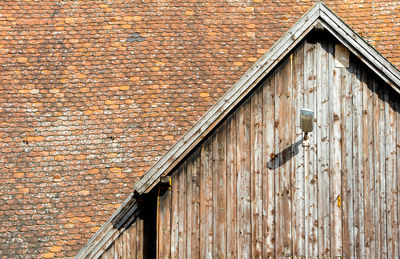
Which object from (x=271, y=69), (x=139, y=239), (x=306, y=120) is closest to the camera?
(x=306, y=120)

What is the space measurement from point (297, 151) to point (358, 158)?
0.85m

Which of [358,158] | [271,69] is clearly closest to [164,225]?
[271,69]

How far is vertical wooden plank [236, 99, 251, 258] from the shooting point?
6.82 metres

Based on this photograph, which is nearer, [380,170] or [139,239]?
[380,170]

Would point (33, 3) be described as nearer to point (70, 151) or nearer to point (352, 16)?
point (70, 151)

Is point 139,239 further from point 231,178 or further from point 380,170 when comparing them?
point 380,170

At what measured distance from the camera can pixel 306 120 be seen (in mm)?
6535

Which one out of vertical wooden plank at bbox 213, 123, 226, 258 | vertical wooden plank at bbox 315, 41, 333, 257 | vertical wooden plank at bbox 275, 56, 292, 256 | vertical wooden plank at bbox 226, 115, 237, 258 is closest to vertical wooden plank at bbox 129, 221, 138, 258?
vertical wooden plank at bbox 213, 123, 226, 258

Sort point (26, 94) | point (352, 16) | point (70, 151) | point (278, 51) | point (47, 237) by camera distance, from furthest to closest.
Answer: point (352, 16) < point (26, 94) < point (70, 151) < point (47, 237) < point (278, 51)

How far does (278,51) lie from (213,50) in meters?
4.02

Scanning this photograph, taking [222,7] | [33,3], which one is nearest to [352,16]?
[222,7]

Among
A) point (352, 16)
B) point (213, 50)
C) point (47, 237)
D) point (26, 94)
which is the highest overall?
point (352, 16)

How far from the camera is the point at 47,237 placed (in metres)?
8.61

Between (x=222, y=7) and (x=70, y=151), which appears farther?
(x=222, y=7)
